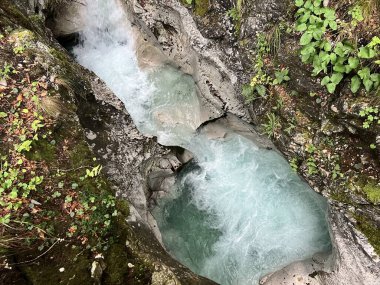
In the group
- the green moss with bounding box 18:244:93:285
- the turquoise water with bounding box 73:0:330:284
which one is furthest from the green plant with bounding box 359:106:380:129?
the green moss with bounding box 18:244:93:285

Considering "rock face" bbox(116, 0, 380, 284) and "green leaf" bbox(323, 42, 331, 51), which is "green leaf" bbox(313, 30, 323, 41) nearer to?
"green leaf" bbox(323, 42, 331, 51)

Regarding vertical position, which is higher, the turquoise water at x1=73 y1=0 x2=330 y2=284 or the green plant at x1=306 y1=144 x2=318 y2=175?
the green plant at x1=306 y1=144 x2=318 y2=175

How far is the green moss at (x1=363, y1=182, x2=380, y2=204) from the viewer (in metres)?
5.41

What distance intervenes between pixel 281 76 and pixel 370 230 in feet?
10.3

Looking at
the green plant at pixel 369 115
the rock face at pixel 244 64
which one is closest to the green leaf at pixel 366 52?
the green plant at pixel 369 115

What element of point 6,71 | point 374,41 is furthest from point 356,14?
point 6,71

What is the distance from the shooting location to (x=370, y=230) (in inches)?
219

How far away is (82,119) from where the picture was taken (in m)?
6.25

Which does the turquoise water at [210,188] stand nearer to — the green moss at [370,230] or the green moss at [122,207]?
the green moss at [370,230]

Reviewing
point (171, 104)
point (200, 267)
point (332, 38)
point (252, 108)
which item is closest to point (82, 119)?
point (171, 104)

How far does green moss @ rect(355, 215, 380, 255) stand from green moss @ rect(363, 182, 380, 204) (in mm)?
393

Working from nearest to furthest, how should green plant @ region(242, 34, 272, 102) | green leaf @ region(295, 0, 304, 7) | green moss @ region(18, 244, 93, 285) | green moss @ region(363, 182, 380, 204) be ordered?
green moss @ region(18, 244, 93, 285) < green moss @ region(363, 182, 380, 204) < green leaf @ region(295, 0, 304, 7) < green plant @ region(242, 34, 272, 102)

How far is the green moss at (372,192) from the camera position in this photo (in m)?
5.41

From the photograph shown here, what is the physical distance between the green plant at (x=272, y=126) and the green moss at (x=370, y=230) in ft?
7.05
